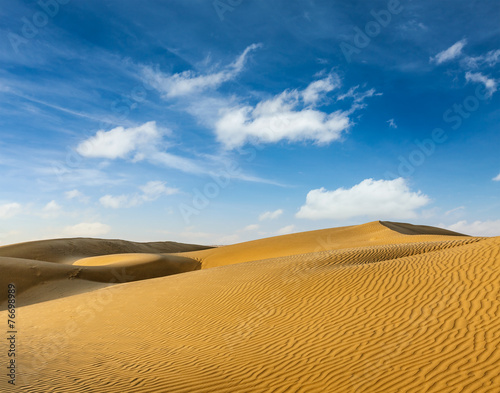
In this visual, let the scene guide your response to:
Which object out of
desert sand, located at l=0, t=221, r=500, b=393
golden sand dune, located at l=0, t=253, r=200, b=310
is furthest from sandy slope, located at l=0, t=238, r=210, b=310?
desert sand, located at l=0, t=221, r=500, b=393

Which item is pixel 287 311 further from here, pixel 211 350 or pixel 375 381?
pixel 375 381

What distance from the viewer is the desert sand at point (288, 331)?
600cm

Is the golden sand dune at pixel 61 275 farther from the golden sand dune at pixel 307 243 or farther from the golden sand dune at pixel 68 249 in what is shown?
the golden sand dune at pixel 68 249

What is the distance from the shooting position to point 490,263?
404 inches

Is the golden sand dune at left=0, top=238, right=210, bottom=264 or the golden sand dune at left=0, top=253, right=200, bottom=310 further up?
the golden sand dune at left=0, top=238, right=210, bottom=264

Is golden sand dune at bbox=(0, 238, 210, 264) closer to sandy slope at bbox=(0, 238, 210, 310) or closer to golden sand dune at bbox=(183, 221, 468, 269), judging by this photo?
sandy slope at bbox=(0, 238, 210, 310)

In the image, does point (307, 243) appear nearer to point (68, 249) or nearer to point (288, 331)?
point (288, 331)

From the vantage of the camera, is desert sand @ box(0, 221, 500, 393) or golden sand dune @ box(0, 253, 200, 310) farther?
golden sand dune @ box(0, 253, 200, 310)

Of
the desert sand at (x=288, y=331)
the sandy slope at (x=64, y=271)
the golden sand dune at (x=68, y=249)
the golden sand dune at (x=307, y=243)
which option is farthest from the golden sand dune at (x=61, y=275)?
the golden sand dune at (x=68, y=249)

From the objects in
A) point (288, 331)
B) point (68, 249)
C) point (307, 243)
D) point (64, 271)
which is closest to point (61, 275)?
point (64, 271)

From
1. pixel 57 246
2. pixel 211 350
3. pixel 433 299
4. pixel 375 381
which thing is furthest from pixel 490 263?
pixel 57 246

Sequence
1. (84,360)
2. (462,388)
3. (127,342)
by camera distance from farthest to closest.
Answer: (127,342)
(84,360)
(462,388)

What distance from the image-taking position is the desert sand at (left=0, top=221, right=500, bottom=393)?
6004mm

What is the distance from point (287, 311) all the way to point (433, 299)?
3.87 m
